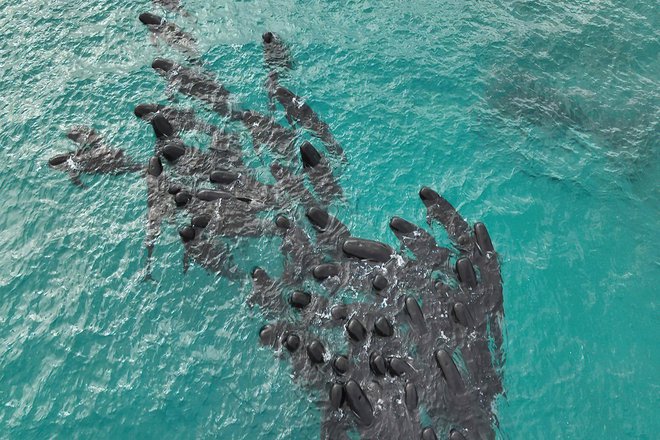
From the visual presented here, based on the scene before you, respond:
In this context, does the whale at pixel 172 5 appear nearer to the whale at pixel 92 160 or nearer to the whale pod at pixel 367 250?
the whale at pixel 92 160

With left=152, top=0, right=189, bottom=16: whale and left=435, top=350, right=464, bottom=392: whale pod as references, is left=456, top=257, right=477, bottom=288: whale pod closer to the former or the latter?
left=435, top=350, right=464, bottom=392: whale pod

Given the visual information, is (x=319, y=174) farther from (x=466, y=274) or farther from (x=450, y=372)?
(x=450, y=372)

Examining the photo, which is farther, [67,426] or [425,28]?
[425,28]

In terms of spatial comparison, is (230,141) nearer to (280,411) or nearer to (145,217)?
(145,217)

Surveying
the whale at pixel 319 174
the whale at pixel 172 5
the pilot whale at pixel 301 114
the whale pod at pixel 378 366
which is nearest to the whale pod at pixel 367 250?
the whale at pixel 319 174

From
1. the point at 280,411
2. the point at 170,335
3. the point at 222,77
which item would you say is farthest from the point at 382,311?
the point at 222,77

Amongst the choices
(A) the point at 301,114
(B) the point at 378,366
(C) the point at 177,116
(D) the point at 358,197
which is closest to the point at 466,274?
(B) the point at 378,366
